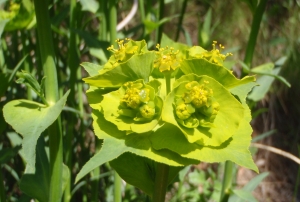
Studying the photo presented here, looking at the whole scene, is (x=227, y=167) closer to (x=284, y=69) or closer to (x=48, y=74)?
(x=48, y=74)

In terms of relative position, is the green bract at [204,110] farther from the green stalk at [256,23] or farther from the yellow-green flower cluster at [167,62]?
the green stalk at [256,23]

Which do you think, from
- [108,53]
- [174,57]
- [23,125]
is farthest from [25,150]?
[108,53]

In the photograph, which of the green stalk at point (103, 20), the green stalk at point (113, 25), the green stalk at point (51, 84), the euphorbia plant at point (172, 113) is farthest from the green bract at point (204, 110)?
the green stalk at point (103, 20)

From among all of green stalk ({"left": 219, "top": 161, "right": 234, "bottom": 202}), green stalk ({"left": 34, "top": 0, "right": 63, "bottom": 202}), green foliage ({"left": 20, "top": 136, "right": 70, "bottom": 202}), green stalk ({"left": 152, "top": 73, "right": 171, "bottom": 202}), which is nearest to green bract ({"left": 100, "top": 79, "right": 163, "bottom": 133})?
green stalk ({"left": 152, "top": 73, "right": 171, "bottom": 202})

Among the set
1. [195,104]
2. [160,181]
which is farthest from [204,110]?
[160,181]

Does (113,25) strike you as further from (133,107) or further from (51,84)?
(133,107)
